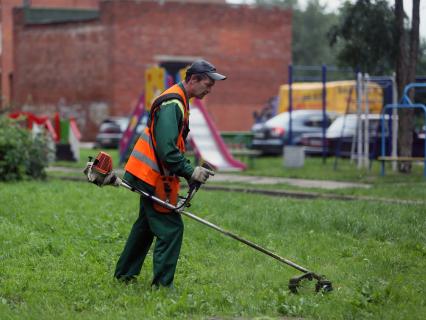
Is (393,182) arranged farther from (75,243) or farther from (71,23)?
(71,23)

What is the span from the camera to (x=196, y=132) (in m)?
22.3

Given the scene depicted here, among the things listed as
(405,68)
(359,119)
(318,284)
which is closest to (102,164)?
(318,284)

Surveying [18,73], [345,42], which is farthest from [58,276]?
[18,73]

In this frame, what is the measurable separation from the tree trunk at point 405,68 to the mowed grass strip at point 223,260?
22.7 feet

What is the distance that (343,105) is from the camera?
3042 cm

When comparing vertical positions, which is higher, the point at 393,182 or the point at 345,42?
the point at 345,42

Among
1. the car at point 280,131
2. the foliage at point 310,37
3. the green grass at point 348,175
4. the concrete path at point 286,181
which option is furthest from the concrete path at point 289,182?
the foliage at point 310,37

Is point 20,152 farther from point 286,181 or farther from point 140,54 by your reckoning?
point 140,54

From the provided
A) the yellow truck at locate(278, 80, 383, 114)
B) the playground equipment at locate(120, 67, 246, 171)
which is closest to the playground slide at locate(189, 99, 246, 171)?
the playground equipment at locate(120, 67, 246, 171)

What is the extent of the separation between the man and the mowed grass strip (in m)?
0.30

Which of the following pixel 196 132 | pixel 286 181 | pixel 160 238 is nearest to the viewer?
pixel 160 238

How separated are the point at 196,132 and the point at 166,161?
610 inches

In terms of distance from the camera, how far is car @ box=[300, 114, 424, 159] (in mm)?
20875

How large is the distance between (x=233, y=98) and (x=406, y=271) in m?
36.1
